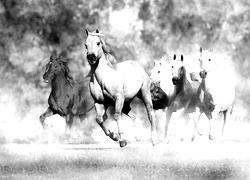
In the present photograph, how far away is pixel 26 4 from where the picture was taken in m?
23.8

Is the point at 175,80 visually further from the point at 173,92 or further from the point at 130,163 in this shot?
the point at 130,163

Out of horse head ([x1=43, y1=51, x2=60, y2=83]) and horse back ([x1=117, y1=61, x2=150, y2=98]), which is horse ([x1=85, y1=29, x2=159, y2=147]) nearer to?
horse back ([x1=117, y1=61, x2=150, y2=98])

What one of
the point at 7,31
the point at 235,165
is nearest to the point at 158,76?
the point at 235,165

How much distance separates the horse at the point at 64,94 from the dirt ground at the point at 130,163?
278cm

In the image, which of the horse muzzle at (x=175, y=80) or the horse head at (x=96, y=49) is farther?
the horse muzzle at (x=175, y=80)

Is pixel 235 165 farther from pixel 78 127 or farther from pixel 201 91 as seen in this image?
pixel 78 127

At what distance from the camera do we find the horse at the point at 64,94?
60.3ft

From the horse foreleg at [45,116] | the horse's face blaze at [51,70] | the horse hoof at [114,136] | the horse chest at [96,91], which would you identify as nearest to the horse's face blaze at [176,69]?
the horse chest at [96,91]

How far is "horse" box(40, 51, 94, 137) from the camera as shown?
60.3 feet

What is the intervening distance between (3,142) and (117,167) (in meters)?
7.37

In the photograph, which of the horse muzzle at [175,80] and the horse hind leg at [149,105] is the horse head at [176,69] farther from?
the horse hind leg at [149,105]

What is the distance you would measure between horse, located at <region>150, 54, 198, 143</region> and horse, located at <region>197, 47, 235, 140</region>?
0.95 ft

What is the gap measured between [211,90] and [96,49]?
12.5 ft

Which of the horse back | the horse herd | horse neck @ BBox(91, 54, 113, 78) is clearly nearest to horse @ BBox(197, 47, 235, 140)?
the horse herd
